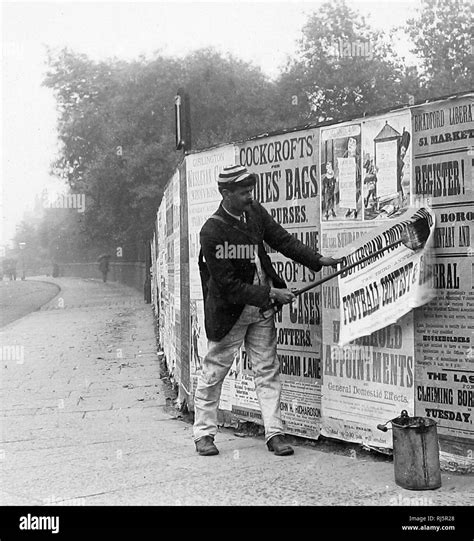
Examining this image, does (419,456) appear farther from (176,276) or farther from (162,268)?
(162,268)

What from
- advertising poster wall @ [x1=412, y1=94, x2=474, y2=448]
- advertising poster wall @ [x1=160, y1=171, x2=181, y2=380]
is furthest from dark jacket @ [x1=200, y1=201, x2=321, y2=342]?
advertising poster wall @ [x1=160, y1=171, x2=181, y2=380]

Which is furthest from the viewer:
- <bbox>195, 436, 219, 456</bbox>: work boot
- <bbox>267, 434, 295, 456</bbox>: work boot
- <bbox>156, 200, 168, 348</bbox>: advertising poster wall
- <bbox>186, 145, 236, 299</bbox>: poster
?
<bbox>156, 200, 168, 348</bbox>: advertising poster wall

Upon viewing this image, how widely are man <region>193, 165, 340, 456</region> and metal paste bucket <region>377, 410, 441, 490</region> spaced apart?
1127mm

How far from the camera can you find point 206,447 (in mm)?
5625

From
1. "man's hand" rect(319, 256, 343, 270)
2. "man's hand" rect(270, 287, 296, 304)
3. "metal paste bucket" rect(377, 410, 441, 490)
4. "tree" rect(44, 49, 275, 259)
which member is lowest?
"metal paste bucket" rect(377, 410, 441, 490)

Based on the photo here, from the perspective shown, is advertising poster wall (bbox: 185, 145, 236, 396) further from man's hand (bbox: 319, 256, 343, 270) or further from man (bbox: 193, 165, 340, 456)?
man's hand (bbox: 319, 256, 343, 270)

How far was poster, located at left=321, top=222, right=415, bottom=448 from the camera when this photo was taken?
5.13 m

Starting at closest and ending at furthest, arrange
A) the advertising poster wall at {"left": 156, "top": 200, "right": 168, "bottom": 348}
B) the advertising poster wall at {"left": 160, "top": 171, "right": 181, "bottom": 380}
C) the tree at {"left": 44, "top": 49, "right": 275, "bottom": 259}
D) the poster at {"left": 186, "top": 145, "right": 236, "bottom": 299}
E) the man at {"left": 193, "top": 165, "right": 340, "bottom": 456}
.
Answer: the man at {"left": 193, "top": 165, "right": 340, "bottom": 456}
the poster at {"left": 186, "top": 145, "right": 236, "bottom": 299}
the advertising poster wall at {"left": 160, "top": 171, "right": 181, "bottom": 380}
the advertising poster wall at {"left": 156, "top": 200, "right": 168, "bottom": 348}
the tree at {"left": 44, "top": 49, "right": 275, "bottom": 259}

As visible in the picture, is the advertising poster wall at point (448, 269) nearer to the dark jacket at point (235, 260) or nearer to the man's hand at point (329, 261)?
the man's hand at point (329, 261)

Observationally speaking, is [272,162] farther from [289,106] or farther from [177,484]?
[289,106]

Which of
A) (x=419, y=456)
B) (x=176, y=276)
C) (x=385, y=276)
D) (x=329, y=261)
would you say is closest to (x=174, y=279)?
(x=176, y=276)

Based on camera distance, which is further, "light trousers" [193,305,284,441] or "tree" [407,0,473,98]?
"tree" [407,0,473,98]
